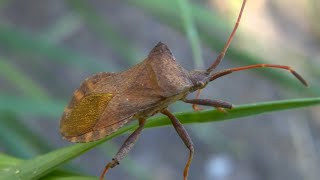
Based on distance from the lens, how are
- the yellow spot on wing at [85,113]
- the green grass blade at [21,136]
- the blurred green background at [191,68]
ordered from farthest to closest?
the blurred green background at [191,68] → the green grass blade at [21,136] → the yellow spot on wing at [85,113]

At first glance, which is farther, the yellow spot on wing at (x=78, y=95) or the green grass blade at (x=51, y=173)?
the yellow spot on wing at (x=78, y=95)

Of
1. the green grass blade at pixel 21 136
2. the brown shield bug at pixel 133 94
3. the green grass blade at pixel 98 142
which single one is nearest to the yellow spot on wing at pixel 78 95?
the brown shield bug at pixel 133 94

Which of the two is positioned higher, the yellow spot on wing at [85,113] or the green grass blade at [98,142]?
the yellow spot on wing at [85,113]

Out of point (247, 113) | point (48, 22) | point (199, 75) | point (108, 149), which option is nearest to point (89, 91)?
point (199, 75)

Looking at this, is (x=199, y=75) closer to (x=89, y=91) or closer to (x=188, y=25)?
(x=188, y=25)

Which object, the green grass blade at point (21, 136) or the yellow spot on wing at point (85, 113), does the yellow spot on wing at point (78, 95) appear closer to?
the yellow spot on wing at point (85, 113)
